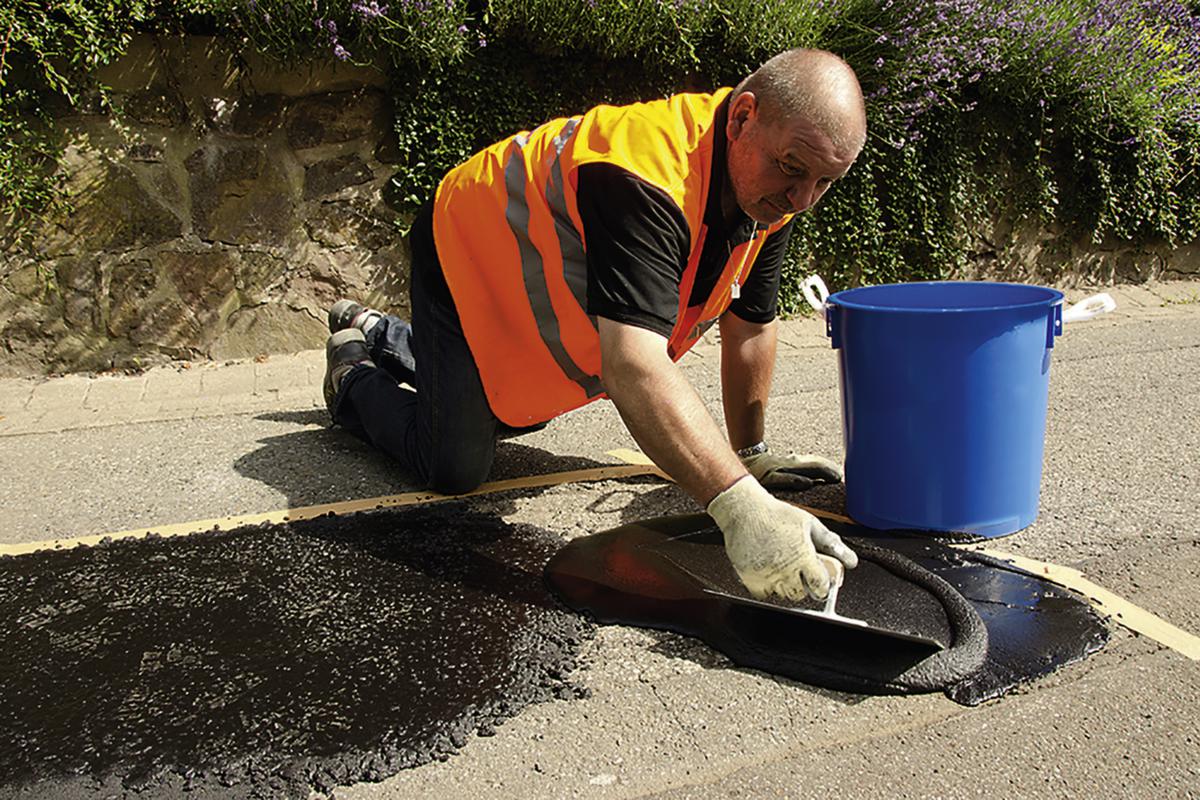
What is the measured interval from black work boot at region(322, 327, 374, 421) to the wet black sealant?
51.1 inches

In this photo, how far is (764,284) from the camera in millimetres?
3025

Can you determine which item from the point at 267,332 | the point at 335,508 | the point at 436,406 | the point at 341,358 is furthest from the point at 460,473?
the point at 267,332

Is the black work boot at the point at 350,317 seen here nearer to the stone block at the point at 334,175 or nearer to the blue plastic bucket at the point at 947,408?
the stone block at the point at 334,175

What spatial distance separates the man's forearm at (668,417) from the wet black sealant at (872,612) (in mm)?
291

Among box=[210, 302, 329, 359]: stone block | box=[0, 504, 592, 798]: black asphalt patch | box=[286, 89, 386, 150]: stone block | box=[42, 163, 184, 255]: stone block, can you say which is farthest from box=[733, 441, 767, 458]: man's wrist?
box=[42, 163, 184, 255]: stone block

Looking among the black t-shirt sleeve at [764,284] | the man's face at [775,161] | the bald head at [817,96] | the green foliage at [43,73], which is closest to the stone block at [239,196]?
the green foliage at [43,73]

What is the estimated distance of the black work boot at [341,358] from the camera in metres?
3.51

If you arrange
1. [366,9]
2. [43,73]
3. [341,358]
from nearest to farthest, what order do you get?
[341,358] → [43,73] → [366,9]

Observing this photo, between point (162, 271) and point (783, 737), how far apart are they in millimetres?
3586

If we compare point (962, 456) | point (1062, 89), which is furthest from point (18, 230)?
point (1062, 89)

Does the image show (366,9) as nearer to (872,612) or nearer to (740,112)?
(740,112)

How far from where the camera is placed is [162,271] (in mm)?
4355

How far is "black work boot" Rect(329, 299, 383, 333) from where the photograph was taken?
12.4 feet

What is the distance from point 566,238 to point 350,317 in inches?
64.4
